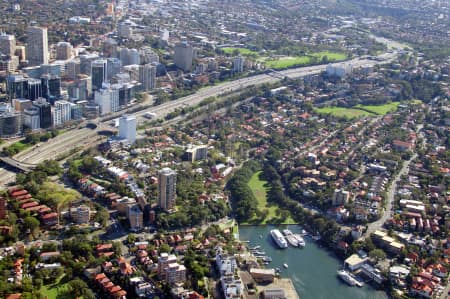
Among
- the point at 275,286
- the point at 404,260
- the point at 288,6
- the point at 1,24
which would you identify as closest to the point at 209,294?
the point at 275,286

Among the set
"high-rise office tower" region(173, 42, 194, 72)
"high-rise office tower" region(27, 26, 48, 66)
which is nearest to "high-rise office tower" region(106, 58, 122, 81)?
"high-rise office tower" region(27, 26, 48, 66)

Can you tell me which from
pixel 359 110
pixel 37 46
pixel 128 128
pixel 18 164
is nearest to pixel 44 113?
pixel 128 128

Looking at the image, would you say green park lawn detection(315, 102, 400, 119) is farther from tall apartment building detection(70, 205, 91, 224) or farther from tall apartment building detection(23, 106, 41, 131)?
tall apartment building detection(70, 205, 91, 224)

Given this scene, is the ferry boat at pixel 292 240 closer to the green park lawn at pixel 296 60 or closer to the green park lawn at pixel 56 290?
the green park lawn at pixel 56 290

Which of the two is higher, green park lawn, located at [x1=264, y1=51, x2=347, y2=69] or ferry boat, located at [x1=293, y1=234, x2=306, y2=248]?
green park lawn, located at [x1=264, y1=51, x2=347, y2=69]

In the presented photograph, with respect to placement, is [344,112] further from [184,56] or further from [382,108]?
[184,56]

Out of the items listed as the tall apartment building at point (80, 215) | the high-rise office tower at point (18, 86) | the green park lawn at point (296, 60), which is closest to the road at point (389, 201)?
the tall apartment building at point (80, 215)

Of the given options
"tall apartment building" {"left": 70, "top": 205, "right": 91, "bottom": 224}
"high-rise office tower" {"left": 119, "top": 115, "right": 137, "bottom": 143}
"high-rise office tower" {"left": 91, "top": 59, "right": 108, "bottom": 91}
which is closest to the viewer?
"tall apartment building" {"left": 70, "top": 205, "right": 91, "bottom": 224}
